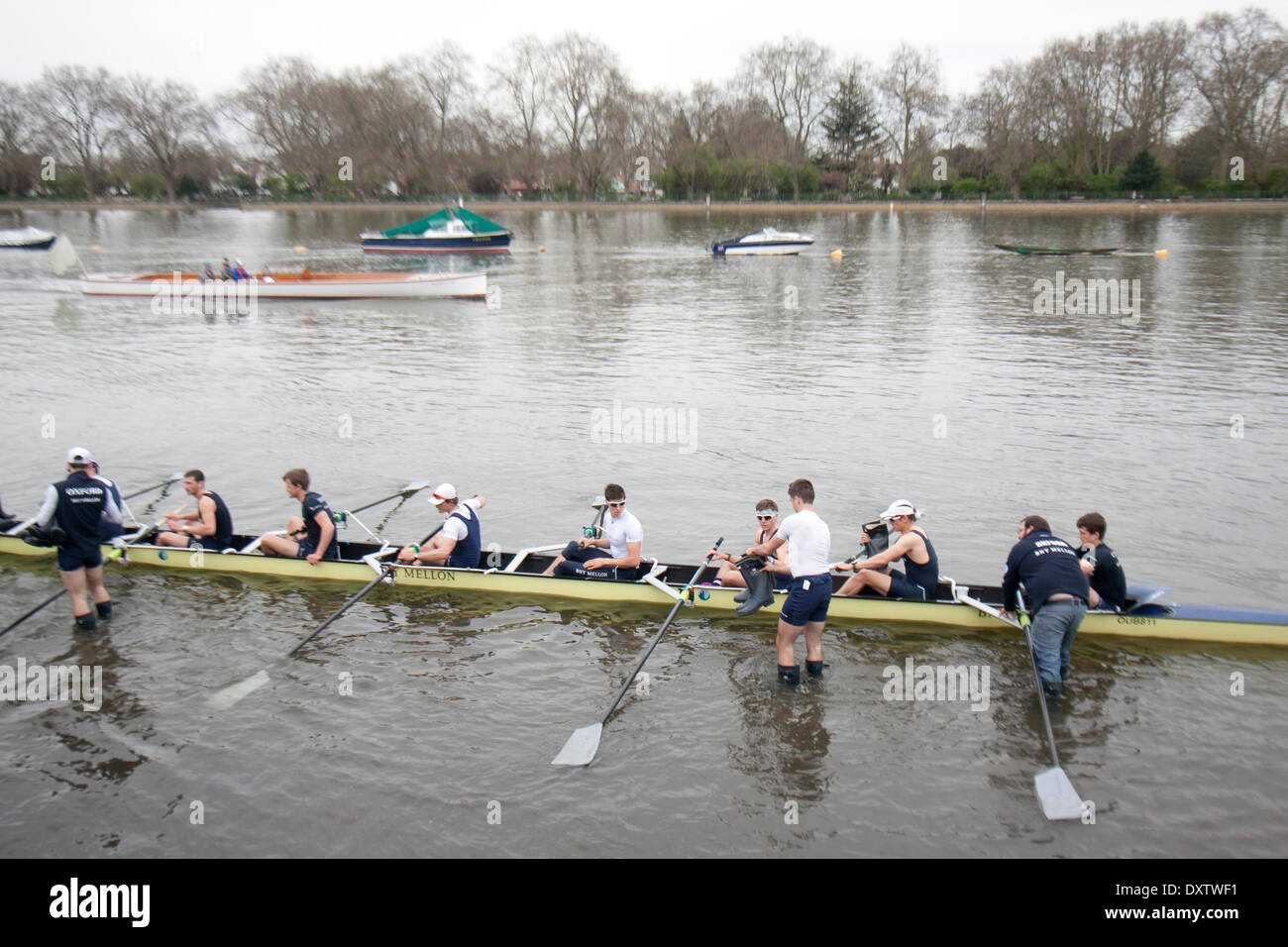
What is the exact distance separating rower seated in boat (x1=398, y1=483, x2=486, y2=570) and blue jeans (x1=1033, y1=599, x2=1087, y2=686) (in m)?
6.64

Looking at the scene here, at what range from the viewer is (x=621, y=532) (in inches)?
443

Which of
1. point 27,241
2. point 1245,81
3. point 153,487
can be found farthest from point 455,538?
point 1245,81

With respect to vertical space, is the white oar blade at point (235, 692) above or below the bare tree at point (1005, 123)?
below

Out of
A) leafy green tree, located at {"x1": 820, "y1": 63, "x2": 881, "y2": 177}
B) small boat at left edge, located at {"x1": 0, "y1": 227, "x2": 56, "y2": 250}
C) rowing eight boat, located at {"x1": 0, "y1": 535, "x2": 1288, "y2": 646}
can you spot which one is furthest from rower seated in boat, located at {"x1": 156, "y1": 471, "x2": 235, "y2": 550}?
leafy green tree, located at {"x1": 820, "y1": 63, "x2": 881, "y2": 177}

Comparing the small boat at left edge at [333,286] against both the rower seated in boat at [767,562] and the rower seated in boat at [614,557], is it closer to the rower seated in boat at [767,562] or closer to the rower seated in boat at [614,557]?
the rower seated in boat at [614,557]

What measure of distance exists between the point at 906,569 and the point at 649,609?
3.16 metres

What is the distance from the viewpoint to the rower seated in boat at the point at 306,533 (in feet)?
37.6

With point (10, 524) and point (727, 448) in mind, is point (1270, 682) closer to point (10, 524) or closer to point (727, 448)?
point (727, 448)

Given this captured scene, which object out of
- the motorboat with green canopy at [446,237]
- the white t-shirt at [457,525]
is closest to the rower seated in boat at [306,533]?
the white t-shirt at [457,525]

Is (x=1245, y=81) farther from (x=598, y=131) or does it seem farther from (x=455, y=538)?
(x=455, y=538)

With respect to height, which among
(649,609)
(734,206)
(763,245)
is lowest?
(649,609)

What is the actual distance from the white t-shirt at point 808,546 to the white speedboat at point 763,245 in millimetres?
47122

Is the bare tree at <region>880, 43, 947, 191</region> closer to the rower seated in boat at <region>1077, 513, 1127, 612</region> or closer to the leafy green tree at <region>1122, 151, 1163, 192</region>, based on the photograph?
the leafy green tree at <region>1122, 151, 1163, 192</region>

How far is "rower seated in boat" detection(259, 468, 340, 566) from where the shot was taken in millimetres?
11469
